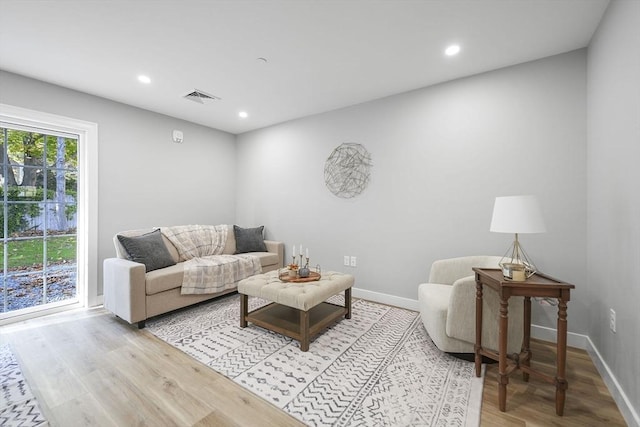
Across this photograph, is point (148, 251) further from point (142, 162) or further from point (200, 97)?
point (200, 97)

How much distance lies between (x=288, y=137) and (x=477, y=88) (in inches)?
99.4

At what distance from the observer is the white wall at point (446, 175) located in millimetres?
2301

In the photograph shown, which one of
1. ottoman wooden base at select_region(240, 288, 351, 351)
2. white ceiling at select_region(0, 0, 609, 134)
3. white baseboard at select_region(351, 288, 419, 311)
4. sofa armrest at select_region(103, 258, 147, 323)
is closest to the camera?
white ceiling at select_region(0, 0, 609, 134)

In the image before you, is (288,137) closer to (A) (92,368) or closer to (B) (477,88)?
(B) (477,88)

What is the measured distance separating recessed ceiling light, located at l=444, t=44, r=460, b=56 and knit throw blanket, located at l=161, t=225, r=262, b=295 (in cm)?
310

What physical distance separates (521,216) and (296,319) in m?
1.96

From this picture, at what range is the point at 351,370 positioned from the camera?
1928 millimetres

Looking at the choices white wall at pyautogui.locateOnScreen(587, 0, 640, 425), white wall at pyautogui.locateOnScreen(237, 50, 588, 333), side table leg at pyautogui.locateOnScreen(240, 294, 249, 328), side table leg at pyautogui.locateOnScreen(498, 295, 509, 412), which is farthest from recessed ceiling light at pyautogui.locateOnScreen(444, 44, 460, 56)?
side table leg at pyautogui.locateOnScreen(240, 294, 249, 328)

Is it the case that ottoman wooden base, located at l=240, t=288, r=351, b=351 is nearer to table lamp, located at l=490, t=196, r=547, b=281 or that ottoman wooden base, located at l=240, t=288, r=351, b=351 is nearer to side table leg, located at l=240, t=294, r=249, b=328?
side table leg, located at l=240, t=294, r=249, b=328

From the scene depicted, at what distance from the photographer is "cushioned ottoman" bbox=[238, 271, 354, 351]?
86.4 inches

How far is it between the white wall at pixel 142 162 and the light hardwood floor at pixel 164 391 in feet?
4.52

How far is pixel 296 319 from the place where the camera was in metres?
2.51

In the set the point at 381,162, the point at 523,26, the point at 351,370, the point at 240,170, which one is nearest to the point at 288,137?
the point at 240,170

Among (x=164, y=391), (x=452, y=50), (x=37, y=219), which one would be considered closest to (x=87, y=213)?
(x=37, y=219)
